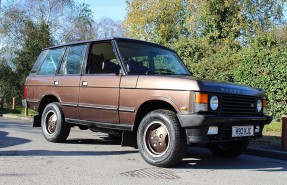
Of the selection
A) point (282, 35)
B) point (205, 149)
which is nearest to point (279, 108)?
point (205, 149)

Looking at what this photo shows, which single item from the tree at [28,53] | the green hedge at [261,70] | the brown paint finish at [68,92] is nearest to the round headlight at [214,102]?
the brown paint finish at [68,92]

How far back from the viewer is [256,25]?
21.8 meters

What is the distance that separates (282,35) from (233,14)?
3.45 meters

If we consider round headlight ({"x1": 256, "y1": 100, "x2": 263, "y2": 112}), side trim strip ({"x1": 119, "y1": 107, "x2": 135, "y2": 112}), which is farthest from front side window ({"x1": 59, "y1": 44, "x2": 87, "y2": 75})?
round headlight ({"x1": 256, "y1": 100, "x2": 263, "y2": 112})

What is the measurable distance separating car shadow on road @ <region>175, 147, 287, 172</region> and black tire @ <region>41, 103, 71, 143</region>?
8.19ft

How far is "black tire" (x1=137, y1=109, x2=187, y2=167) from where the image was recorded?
5191 mm

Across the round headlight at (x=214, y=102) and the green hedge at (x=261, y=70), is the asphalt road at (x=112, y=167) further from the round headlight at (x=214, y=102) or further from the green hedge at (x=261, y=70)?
the green hedge at (x=261, y=70)

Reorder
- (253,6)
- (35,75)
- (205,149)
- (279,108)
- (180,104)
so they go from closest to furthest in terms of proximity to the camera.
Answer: (180,104) < (205,149) < (35,75) < (279,108) < (253,6)

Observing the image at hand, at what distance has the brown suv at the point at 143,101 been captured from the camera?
5.17 metres

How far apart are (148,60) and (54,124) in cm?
246

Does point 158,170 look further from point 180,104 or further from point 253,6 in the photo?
point 253,6

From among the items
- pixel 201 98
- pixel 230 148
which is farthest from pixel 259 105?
pixel 201 98

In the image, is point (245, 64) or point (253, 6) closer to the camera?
point (245, 64)

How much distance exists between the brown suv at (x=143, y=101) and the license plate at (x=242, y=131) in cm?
1
